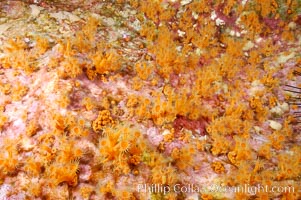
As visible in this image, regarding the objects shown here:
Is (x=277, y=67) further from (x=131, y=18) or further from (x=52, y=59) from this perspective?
(x=52, y=59)

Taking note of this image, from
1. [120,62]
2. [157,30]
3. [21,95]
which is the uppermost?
[157,30]

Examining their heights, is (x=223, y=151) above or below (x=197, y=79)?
below

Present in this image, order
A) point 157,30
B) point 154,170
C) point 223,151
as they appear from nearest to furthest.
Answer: point 154,170 → point 223,151 → point 157,30

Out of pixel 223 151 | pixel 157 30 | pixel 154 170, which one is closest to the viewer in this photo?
pixel 154 170

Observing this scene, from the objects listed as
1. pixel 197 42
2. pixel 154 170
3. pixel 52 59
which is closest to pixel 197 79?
pixel 197 42

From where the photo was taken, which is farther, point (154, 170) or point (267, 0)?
point (267, 0)

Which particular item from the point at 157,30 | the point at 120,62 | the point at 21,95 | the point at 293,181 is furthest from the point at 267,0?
the point at 21,95

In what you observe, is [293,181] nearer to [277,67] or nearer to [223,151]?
[223,151]
